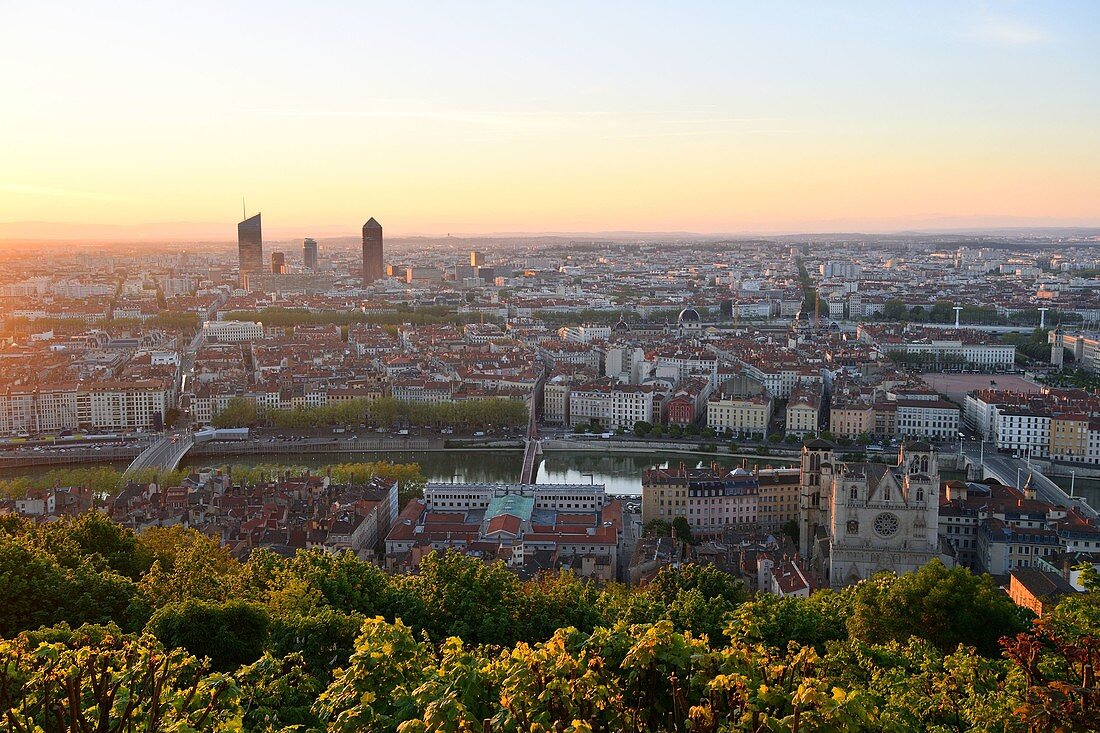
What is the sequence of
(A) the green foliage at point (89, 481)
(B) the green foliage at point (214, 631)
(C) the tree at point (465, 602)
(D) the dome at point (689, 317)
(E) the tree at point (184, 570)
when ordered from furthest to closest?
(D) the dome at point (689, 317) → (A) the green foliage at point (89, 481) → (E) the tree at point (184, 570) → (C) the tree at point (465, 602) → (B) the green foliage at point (214, 631)

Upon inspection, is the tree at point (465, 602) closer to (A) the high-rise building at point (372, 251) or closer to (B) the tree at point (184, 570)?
(B) the tree at point (184, 570)

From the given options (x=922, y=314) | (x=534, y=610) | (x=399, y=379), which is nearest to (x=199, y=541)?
(x=534, y=610)

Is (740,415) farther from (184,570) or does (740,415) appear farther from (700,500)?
(184,570)

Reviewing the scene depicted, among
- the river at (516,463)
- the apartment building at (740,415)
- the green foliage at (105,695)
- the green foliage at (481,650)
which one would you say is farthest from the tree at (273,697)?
the apartment building at (740,415)

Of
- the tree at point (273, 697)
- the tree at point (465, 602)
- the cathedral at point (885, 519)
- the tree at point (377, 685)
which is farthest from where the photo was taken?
the cathedral at point (885, 519)

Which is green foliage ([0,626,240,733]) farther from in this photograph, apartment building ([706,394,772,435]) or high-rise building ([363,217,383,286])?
high-rise building ([363,217,383,286])

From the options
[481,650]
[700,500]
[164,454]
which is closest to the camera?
[481,650]

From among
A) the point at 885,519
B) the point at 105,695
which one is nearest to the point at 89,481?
the point at 885,519

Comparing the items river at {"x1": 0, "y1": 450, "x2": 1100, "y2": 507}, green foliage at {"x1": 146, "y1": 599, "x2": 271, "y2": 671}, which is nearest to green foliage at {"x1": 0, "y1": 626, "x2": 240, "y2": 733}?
green foliage at {"x1": 146, "y1": 599, "x2": 271, "y2": 671}
